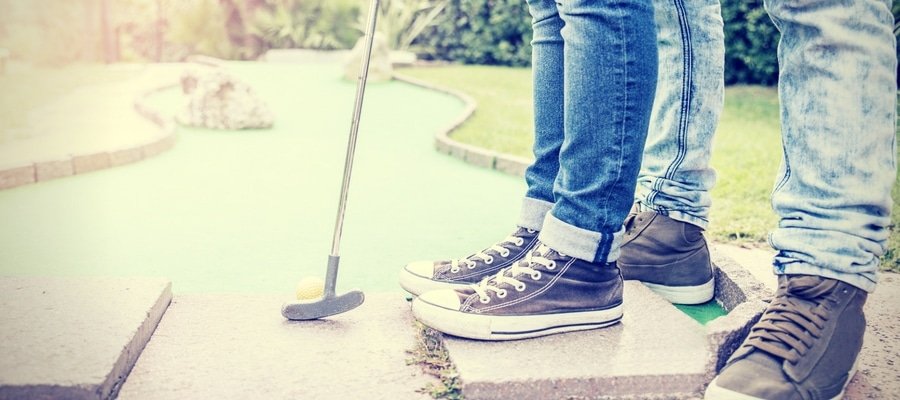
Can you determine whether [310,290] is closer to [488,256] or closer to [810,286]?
[488,256]

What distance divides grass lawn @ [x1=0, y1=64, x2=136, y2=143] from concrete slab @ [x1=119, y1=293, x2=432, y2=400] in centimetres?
281

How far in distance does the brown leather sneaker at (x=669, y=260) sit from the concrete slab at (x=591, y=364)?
0.91ft

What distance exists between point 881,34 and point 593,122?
524 mm

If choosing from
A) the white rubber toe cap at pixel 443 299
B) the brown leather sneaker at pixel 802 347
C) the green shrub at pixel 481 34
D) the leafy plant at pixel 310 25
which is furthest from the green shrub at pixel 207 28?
the brown leather sneaker at pixel 802 347

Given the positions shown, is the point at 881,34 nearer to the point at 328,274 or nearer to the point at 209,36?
the point at 328,274

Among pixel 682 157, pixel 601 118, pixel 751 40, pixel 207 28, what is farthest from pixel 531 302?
pixel 207 28

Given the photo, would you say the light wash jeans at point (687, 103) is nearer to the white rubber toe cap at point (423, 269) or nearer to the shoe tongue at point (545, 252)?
the shoe tongue at point (545, 252)

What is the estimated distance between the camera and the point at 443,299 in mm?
1591

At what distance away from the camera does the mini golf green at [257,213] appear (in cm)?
225

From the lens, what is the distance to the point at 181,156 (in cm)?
400

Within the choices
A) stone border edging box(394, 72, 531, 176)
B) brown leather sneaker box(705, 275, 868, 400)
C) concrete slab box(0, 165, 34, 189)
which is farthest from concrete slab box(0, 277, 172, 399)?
→ stone border edging box(394, 72, 531, 176)

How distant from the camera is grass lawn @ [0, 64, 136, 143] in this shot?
4580mm

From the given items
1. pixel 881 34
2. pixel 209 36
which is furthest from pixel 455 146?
pixel 209 36

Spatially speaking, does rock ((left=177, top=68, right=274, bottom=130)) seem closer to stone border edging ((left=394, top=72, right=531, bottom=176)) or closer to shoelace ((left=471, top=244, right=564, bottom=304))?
stone border edging ((left=394, top=72, right=531, bottom=176))
